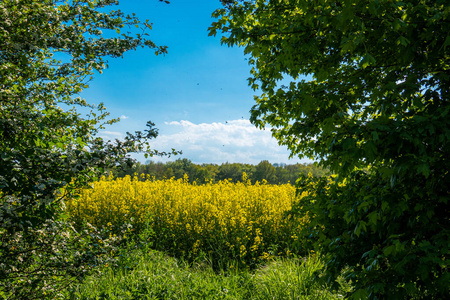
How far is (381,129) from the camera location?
90.9 inches

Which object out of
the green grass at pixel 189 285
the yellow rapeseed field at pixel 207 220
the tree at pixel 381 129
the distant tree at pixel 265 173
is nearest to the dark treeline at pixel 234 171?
the distant tree at pixel 265 173

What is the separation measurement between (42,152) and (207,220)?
16.9 feet

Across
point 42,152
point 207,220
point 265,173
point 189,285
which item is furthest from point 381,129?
point 265,173

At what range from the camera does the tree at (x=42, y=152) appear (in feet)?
8.54

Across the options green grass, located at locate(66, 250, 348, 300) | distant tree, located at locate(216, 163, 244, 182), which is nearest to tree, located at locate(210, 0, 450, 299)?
green grass, located at locate(66, 250, 348, 300)

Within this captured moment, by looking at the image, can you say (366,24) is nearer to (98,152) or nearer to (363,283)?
(363,283)

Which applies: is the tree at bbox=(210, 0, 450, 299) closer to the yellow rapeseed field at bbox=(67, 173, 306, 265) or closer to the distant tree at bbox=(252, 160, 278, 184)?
the yellow rapeseed field at bbox=(67, 173, 306, 265)

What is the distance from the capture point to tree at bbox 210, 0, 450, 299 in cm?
237

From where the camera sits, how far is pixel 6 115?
287 cm

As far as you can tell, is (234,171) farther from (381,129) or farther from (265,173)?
(381,129)

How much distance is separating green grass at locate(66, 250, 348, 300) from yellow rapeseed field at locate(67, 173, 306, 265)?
82 centimetres

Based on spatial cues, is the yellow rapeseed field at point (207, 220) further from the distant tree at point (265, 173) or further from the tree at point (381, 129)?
the distant tree at point (265, 173)

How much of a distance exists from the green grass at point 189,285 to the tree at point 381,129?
1.68 meters

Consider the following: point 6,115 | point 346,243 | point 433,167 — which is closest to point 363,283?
point 346,243
